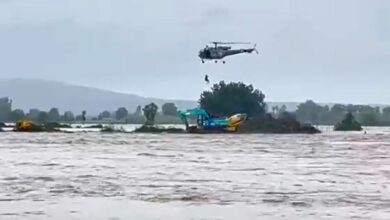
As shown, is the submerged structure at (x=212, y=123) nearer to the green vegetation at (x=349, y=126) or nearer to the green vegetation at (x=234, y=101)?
the green vegetation at (x=234, y=101)

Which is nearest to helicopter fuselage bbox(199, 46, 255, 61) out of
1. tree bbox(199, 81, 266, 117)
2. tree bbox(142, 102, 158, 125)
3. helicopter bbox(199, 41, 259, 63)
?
helicopter bbox(199, 41, 259, 63)

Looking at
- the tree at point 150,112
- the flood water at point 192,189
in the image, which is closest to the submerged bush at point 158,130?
the tree at point 150,112

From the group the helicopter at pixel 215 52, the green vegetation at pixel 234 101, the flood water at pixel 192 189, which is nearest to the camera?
the flood water at pixel 192 189

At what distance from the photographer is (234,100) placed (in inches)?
6718

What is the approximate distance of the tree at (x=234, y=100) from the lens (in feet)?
556

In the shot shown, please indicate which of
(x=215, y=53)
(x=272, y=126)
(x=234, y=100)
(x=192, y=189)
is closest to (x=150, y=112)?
(x=234, y=100)

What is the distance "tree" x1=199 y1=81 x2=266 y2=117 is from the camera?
556 ft

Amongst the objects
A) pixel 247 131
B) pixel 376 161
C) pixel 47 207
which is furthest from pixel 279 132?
pixel 47 207

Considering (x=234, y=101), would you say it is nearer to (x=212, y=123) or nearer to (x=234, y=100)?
(x=234, y=100)

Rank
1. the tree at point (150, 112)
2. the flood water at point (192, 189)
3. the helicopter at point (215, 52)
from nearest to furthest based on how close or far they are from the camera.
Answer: the flood water at point (192, 189), the helicopter at point (215, 52), the tree at point (150, 112)

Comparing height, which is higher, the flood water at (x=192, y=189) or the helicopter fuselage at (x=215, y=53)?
the helicopter fuselage at (x=215, y=53)

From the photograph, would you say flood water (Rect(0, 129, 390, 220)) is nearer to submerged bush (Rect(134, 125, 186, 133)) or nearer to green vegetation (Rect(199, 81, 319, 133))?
submerged bush (Rect(134, 125, 186, 133))

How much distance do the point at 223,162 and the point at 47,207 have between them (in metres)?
25.0

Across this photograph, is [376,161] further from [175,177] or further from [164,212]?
[164,212]
